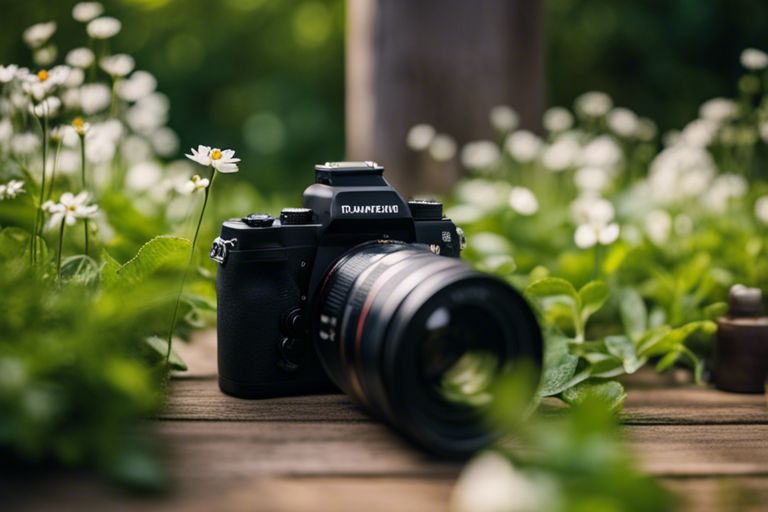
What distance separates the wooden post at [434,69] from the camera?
2.70m

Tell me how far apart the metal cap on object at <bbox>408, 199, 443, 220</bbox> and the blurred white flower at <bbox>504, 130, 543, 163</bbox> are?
1.03m

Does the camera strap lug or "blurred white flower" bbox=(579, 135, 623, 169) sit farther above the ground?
"blurred white flower" bbox=(579, 135, 623, 169)

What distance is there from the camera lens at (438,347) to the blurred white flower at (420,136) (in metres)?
1.37

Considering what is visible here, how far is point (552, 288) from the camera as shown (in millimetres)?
1612

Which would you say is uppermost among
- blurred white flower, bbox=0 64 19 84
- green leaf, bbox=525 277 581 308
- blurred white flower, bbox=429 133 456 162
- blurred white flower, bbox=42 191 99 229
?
blurred white flower, bbox=0 64 19 84

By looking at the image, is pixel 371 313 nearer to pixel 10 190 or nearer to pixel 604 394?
pixel 604 394

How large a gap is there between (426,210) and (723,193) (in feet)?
3.76

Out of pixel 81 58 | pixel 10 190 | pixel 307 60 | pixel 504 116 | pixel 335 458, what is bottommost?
pixel 335 458

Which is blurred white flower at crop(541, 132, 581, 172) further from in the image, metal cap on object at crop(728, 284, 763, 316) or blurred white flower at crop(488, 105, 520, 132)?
metal cap on object at crop(728, 284, 763, 316)

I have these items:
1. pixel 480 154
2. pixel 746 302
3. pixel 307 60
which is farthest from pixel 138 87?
pixel 307 60

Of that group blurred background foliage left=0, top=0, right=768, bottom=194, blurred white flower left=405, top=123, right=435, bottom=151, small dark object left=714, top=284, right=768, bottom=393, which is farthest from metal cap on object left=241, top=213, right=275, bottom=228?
blurred background foliage left=0, top=0, right=768, bottom=194

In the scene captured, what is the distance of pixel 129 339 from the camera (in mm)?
1207

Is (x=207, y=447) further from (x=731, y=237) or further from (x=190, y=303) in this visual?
(x=731, y=237)

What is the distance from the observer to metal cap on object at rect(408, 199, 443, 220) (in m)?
1.53
